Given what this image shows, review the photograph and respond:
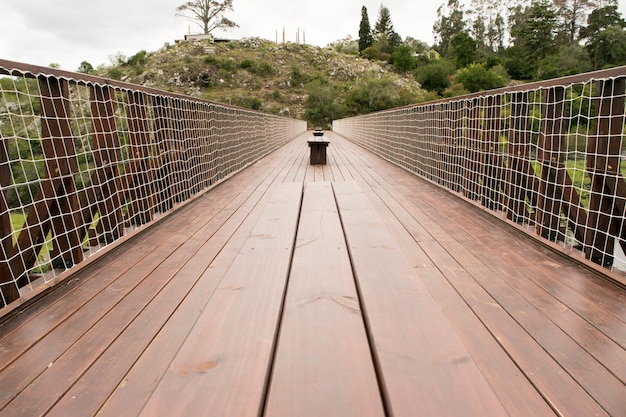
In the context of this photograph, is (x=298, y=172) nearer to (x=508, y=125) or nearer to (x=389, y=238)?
(x=508, y=125)

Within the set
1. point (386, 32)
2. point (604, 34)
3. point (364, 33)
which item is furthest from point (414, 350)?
point (386, 32)

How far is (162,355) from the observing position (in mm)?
1226

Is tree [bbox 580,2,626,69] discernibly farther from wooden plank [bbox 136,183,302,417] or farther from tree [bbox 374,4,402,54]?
wooden plank [bbox 136,183,302,417]

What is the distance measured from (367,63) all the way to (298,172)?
5180 cm

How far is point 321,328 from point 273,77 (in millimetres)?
46036

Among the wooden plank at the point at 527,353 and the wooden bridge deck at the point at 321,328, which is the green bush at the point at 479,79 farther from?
the wooden plank at the point at 527,353

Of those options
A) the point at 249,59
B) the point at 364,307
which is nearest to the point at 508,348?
the point at 364,307

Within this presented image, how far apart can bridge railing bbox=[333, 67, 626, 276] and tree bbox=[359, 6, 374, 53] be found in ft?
222

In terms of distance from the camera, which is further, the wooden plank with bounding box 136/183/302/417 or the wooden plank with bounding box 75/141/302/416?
the wooden plank with bounding box 75/141/302/416

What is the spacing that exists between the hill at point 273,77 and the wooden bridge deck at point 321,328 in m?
30.5

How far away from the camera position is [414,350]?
2.41 feet

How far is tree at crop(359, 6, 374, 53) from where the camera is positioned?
67.2 m

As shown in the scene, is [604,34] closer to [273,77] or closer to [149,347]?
[273,77]

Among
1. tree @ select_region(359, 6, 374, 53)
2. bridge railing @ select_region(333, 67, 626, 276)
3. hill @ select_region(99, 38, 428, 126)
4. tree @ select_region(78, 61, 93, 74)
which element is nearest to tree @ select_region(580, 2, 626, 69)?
hill @ select_region(99, 38, 428, 126)
